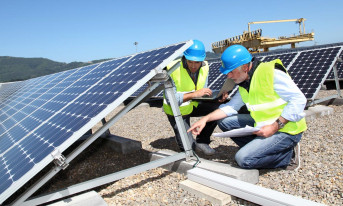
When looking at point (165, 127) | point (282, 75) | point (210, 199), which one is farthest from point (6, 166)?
point (165, 127)

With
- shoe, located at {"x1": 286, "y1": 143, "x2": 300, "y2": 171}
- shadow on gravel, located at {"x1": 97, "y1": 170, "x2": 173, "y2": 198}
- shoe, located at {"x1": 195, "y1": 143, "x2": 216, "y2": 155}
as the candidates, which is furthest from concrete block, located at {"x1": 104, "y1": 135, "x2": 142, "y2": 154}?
shoe, located at {"x1": 286, "y1": 143, "x2": 300, "y2": 171}

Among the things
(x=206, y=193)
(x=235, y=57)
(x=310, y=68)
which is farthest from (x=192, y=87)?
(x=310, y=68)

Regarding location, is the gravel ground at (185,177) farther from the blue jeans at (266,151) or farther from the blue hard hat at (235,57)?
the blue hard hat at (235,57)

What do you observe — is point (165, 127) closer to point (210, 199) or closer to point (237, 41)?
point (210, 199)

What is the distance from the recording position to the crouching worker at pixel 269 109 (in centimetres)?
355

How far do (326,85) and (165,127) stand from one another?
935 cm

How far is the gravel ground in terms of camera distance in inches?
138

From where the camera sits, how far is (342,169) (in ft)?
12.6

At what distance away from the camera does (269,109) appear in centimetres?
374

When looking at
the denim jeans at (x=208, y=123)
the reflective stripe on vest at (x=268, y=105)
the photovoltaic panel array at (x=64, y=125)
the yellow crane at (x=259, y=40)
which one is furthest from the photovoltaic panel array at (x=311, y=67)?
the yellow crane at (x=259, y=40)

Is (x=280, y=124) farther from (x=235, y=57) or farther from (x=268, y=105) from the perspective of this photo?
(x=235, y=57)

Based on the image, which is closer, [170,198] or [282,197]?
[282,197]

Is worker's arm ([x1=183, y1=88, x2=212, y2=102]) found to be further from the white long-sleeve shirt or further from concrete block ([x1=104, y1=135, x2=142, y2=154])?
concrete block ([x1=104, y1=135, x2=142, y2=154])

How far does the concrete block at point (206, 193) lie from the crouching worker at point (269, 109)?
539mm
